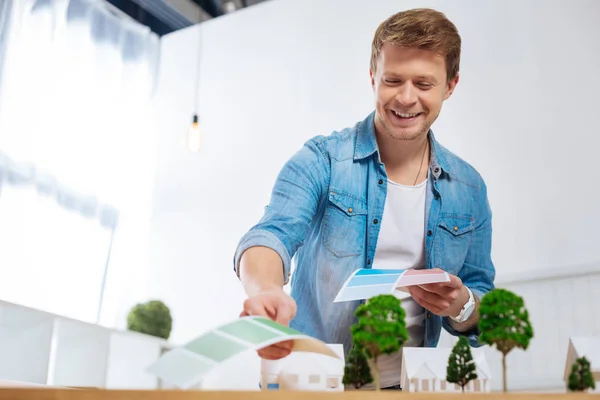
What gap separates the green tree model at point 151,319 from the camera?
11.7ft

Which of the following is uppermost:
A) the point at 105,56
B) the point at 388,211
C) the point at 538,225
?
the point at 105,56

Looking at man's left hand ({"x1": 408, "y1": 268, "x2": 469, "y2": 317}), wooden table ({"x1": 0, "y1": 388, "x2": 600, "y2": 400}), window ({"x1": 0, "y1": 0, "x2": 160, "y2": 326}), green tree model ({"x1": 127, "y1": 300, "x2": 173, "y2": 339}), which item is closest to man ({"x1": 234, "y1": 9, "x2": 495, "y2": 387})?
man's left hand ({"x1": 408, "y1": 268, "x2": 469, "y2": 317})

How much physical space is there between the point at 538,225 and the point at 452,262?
54.9 inches

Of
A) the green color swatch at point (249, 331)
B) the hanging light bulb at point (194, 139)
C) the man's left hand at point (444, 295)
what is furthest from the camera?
the hanging light bulb at point (194, 139)

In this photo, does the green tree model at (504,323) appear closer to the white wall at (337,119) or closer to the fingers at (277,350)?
the fingers at (277,350)

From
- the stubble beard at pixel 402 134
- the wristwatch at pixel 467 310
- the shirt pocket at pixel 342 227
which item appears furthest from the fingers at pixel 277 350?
the stubble beard at pixel 402 134

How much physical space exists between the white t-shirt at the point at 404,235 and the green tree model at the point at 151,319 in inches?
86.5

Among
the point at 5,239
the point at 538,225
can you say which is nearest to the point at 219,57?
the point at 5,239

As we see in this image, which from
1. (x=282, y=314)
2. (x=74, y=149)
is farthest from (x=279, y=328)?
(x=74, y=149)

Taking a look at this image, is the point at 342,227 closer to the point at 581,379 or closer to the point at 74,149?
the point at 581,379

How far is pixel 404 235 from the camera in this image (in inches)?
63.7

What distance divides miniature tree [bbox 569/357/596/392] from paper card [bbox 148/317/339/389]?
0.86 ft

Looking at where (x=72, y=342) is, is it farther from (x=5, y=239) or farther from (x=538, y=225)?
(x=538, y=225)

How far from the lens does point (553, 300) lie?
2721mm
